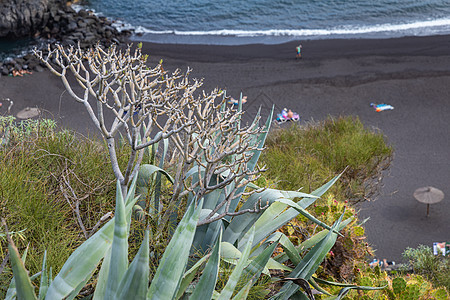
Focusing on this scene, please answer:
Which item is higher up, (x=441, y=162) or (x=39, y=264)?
(x=39, y=264)

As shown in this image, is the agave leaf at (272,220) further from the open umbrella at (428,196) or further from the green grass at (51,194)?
the open umbrella at (428,196)

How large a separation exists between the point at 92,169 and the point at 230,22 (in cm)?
2011

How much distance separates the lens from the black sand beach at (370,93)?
10656mm

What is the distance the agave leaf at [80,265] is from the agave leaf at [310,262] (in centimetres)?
127

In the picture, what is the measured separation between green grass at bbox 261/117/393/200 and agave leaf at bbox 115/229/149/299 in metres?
4.73

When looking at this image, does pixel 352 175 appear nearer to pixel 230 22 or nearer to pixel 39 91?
pixel 39 91

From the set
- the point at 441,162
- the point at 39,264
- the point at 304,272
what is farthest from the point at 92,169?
the point at 441,162

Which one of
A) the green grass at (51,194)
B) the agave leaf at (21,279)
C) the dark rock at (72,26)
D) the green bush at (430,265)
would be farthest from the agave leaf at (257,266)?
the dark rock at (72,26)

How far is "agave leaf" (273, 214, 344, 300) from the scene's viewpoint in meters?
3.05

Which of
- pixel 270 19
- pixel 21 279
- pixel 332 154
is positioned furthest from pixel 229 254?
pixel 270 19

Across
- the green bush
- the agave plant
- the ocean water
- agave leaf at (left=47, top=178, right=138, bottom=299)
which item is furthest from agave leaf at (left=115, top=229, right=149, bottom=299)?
the ocean water

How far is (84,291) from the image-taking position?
2844 millimetres

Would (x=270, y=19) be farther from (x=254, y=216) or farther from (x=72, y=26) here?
(x=254, y=216)

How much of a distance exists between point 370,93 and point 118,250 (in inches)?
544
